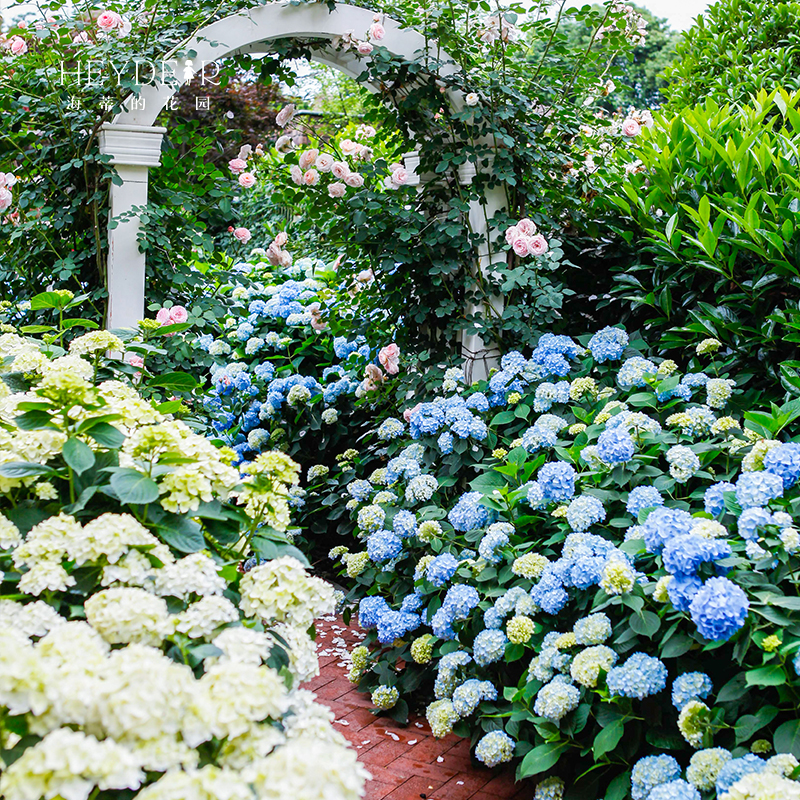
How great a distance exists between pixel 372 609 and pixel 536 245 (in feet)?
5.20

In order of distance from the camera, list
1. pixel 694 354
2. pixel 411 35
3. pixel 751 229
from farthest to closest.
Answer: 1. pixel 411 35
2. pixel 694 354
3. pixel 751 229

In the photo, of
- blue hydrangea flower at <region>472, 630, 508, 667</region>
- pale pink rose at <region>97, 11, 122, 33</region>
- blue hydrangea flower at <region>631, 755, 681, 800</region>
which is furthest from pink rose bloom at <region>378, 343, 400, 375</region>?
blue hydrangea flower at <region>631, 755, 681, 800</region>

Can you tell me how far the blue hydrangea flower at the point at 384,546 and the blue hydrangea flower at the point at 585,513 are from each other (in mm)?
701

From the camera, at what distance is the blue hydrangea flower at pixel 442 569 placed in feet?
7.82

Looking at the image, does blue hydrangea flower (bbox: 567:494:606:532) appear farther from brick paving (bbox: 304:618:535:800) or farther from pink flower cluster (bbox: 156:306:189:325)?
pink flower cluster (bbox: 156:306:189:325)

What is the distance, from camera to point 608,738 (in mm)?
1799

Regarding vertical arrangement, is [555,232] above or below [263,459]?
above

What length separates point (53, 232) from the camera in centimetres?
343

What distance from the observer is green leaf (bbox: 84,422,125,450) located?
135cm

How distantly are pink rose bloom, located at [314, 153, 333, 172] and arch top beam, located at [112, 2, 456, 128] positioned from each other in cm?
47

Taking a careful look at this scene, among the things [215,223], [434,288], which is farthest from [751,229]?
[215,223]

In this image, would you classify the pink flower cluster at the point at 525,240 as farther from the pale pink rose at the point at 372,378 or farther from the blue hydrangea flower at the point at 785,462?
the blue hydrangea flower at the point at 785,462

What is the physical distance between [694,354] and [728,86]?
2250 mm

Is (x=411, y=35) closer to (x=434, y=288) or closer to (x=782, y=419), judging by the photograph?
(x=434, y=288)
